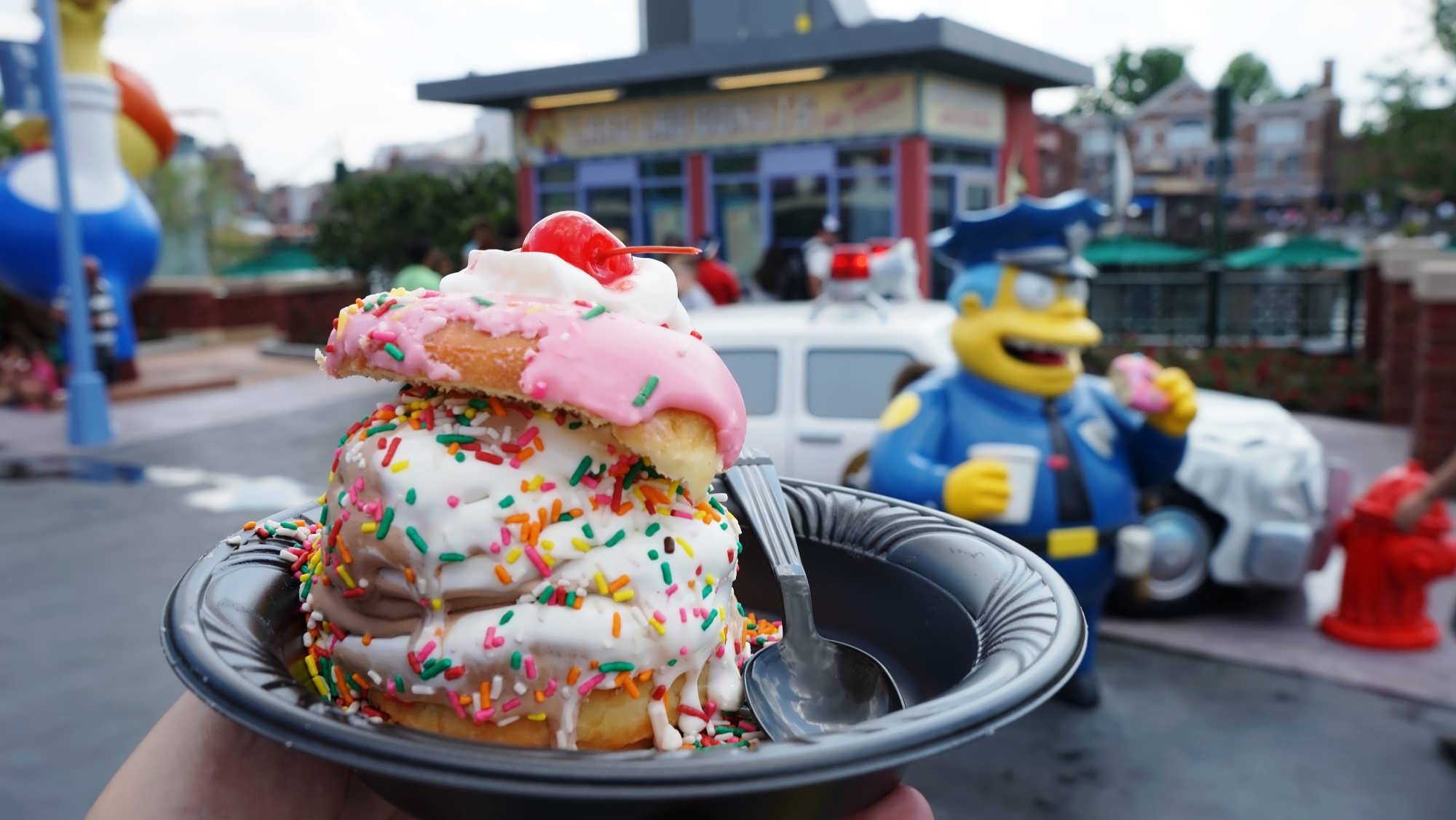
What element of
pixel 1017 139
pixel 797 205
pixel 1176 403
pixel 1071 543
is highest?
pixel 1017 139

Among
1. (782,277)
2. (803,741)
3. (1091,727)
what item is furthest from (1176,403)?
(782,277)

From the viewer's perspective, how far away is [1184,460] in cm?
448

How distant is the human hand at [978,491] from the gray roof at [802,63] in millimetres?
10949

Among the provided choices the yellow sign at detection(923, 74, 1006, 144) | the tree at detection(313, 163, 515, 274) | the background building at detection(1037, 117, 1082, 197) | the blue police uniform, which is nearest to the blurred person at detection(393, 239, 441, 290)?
the blue police uniform

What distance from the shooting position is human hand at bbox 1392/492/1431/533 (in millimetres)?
3752

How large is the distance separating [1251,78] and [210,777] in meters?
76.9

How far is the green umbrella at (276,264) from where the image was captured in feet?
89.5

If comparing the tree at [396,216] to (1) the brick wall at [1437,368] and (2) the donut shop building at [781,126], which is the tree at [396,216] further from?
(1) the brick wall at [1437,368]

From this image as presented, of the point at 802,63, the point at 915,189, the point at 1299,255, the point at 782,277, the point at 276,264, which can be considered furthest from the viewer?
the point at 276,264

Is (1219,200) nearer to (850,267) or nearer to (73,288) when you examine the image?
(850,267)

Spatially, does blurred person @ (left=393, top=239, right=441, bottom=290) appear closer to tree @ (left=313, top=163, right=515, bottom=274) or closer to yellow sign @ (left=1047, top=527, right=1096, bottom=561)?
yellow sign @ (left=1047, top=527, right=1096, bottom=561)

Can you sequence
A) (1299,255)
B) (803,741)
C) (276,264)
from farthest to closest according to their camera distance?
(276,264) < (1299,255) < (803,741)

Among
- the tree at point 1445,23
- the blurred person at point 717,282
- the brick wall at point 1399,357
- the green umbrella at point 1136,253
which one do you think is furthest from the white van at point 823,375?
the tree at point 1445,23

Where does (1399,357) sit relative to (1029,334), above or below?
below
